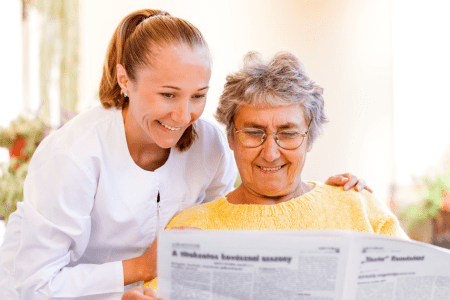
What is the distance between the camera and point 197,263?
0.96 metres

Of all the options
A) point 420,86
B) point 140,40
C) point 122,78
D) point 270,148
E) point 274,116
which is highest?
point 420,86

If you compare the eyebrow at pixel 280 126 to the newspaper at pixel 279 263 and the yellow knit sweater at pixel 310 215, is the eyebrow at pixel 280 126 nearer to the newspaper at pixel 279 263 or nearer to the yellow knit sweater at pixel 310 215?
the yellow knit sweater at pixel 310 215

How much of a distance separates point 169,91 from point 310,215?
603 millimetres

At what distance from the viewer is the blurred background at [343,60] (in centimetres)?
393

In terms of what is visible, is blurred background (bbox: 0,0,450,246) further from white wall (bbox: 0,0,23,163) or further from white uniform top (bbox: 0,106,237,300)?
white uniform top (bbox: 0,106,237,300)

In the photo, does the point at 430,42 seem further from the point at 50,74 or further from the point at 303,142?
the point at 50,74

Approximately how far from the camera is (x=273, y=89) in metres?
1.40

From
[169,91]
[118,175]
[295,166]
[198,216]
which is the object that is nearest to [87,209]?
[118,175]

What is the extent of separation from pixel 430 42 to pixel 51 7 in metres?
3.48

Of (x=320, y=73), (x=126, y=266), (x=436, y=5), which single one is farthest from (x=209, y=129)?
(x=436, y=5)

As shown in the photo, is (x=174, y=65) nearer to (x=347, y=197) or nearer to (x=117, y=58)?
(x=117, y=58)

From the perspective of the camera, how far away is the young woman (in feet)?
4.44

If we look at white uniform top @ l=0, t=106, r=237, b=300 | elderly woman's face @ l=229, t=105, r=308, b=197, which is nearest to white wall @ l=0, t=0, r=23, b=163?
white uniform top @ l=0, t=106, r=237, b=300

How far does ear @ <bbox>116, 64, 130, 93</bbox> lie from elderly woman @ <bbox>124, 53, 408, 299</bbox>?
32 cm
